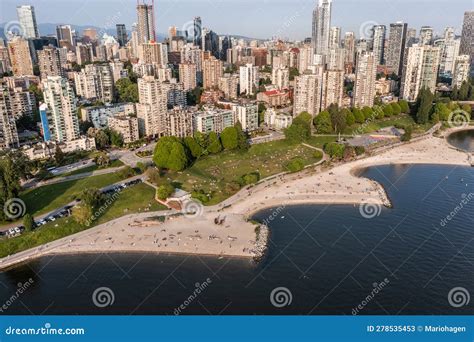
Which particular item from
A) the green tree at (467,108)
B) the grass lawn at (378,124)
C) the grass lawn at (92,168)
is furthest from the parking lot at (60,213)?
the green tree at (467,108)

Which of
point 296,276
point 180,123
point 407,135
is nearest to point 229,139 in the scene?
point 180,123

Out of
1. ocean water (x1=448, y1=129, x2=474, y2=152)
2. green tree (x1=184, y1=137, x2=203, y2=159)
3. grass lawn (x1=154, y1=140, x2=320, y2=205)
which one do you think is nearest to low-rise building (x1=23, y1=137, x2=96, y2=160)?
green tree (x1=184, y1=137, x2=203, y2=159)

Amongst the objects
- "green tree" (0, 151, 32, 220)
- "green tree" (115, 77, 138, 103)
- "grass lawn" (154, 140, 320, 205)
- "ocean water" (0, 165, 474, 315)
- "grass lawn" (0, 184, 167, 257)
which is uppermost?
"green tree" (115, 77, 138, 103)

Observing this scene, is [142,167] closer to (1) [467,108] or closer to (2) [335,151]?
(2) [335,151]

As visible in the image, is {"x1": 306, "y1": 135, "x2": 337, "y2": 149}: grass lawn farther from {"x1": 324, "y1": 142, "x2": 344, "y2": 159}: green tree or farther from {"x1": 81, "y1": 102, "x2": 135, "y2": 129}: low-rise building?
{"x1": 81, "y1": 102, "x2": 135, "y2": 129}: low-rise building

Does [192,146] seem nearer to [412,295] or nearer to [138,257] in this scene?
[138,257]
